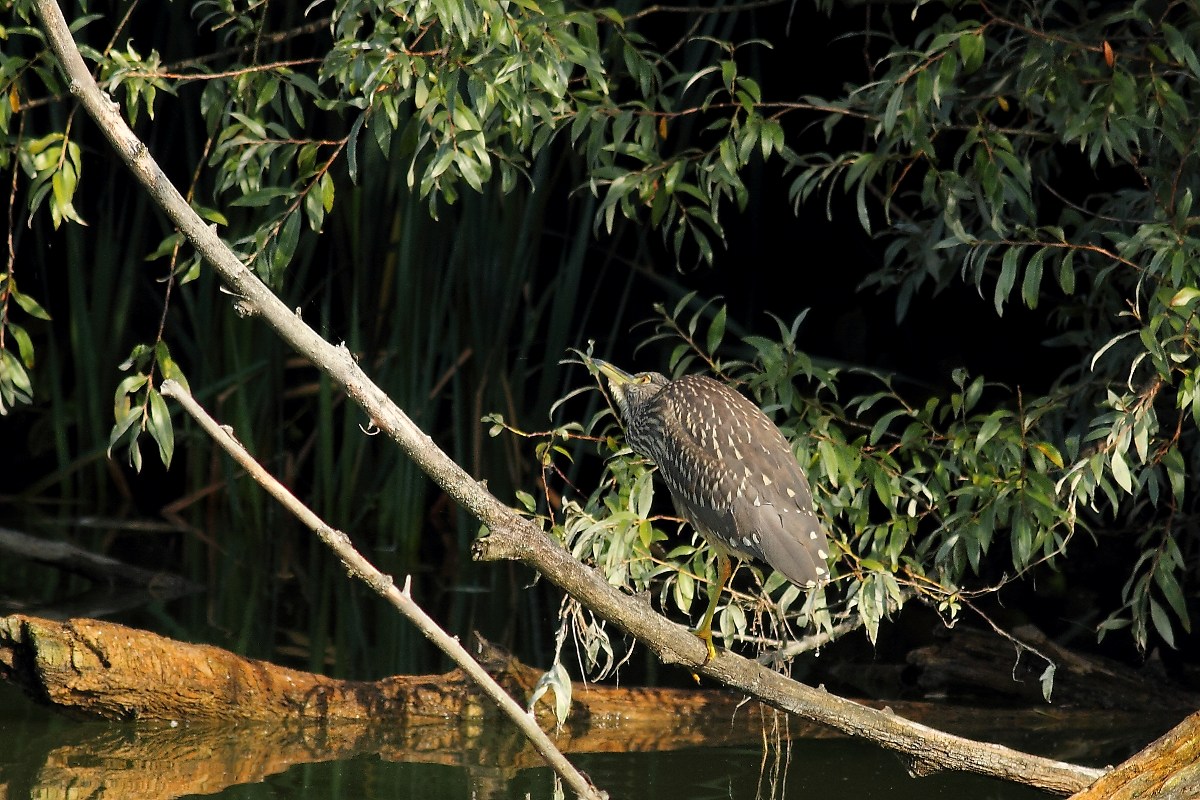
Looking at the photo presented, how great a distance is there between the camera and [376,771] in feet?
14.0

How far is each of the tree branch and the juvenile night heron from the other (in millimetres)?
189

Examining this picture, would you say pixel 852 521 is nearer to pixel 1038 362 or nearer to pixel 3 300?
pixel 3 300

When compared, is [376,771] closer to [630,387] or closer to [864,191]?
[630,387]

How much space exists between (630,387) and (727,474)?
654 mm

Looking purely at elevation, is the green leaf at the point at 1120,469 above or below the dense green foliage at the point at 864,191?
below

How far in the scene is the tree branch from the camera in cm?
309

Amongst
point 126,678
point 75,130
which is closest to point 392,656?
point 126,678

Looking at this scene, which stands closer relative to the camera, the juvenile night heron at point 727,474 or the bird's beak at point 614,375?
the juvenile night heron at point 727,474

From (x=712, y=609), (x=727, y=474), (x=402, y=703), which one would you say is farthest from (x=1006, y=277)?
(x=402, y=703)

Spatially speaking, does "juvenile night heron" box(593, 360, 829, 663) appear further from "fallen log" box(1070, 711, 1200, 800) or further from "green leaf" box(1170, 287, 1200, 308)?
"green leaf" box(1170, 287, 1200, 308)

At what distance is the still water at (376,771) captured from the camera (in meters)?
4.06

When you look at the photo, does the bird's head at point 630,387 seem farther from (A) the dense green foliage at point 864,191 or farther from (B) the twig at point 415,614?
(B) the twig at point 415,614

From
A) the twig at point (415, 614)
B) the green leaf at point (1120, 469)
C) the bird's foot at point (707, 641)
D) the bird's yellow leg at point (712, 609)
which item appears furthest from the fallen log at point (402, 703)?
the twig at point (415, 614)

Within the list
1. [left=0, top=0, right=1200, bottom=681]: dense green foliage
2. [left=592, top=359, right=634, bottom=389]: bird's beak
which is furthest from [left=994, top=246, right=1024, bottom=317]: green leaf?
[left=592, top=359, right=634, bottom=389]: bird's beak
